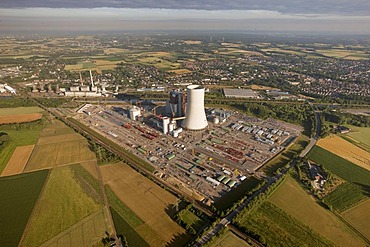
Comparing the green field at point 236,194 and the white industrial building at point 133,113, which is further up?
the white industrial building at point 133,113

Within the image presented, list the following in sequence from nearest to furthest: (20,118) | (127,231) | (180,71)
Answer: (127,231) → (20,118) → (180,71)

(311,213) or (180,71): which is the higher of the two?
(311,213)

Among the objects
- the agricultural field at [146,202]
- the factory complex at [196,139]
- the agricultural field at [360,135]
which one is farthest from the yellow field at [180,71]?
the agricultural field at [146,202]

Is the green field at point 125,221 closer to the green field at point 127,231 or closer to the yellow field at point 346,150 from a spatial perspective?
the green field at point 127,231

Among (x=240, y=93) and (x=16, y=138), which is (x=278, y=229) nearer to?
(x=16, y=138)

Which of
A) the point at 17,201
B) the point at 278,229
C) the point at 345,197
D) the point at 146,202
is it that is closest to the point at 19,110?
the point at 17,201

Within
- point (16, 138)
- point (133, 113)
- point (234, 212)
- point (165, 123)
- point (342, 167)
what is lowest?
point (16, 138)
